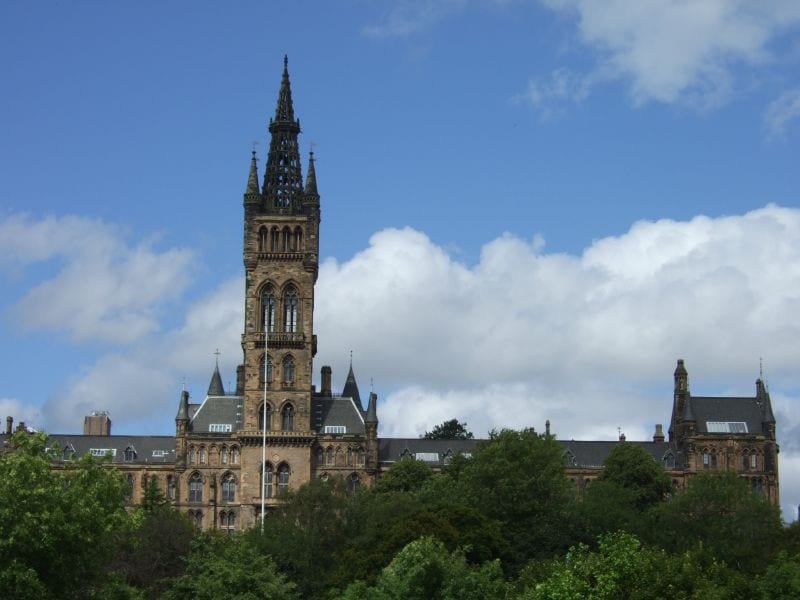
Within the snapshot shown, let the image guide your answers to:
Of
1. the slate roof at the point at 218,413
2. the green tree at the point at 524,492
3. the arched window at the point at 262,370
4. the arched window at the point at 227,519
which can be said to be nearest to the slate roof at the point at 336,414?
the arched window at the point at 262,370

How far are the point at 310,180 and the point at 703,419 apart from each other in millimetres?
47245

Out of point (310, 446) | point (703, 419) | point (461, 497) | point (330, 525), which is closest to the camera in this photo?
point (330, 525)

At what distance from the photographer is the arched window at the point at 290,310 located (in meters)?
143

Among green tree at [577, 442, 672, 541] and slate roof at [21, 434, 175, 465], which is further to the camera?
slate roof at [21, 434, 175, 465]

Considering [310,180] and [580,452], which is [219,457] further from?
[580,452]

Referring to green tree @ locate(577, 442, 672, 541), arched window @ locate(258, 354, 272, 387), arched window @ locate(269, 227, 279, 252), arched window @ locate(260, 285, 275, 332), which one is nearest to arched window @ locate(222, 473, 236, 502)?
arched window @ locate(258, 354, 272, 387)

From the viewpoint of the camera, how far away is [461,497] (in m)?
116

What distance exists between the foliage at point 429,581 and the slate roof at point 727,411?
82428 millimetres

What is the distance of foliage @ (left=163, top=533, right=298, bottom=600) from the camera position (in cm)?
8275

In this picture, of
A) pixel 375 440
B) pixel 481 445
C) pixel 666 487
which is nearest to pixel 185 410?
pixel 375 440

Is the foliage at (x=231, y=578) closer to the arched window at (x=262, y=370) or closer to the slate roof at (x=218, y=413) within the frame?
the arched window at (x=262, y=370)

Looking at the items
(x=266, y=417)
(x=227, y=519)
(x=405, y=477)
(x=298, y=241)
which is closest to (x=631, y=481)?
(x=405, y=477)

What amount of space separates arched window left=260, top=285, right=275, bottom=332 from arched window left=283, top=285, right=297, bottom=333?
3.68 feet

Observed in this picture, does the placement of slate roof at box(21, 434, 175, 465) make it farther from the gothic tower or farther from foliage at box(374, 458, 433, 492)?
foliage at box(374, 458, 433, 492)
